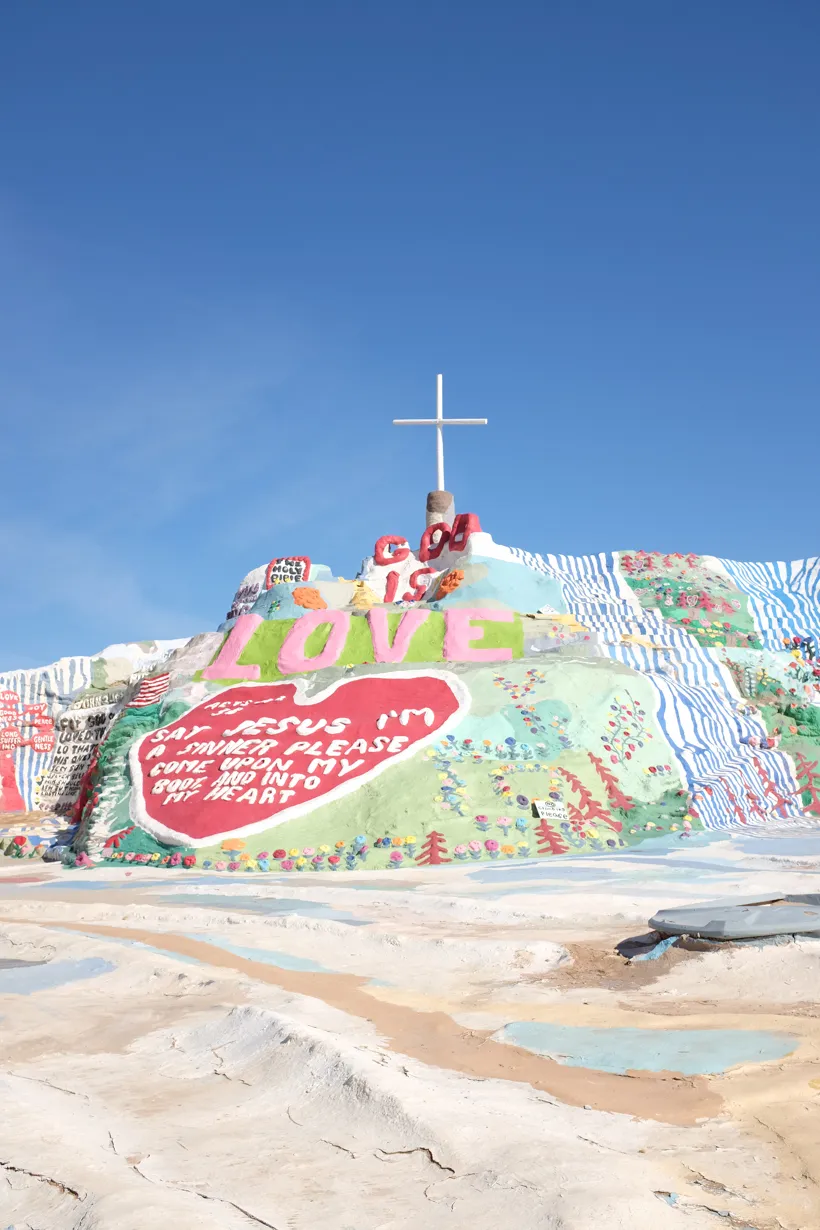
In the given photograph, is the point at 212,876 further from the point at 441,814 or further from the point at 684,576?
the point at 684,576

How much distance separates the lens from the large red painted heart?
12281mm

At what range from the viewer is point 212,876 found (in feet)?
35.7

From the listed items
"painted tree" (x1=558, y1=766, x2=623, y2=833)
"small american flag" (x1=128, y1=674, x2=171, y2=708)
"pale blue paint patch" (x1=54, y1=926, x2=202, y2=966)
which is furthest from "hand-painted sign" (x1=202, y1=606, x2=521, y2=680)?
"pale blue paint patch" (x1=54, y1=926, x2=202, y2=966)

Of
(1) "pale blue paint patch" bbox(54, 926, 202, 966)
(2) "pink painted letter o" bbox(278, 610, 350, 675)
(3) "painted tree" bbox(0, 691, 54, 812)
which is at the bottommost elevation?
(1) "pale blue paint patch" bbox(54, 926, 202, 966)

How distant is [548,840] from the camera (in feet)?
37.9

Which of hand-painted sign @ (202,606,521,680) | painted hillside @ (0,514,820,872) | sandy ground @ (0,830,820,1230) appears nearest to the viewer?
sandy ground @ (0,830,820,1230)

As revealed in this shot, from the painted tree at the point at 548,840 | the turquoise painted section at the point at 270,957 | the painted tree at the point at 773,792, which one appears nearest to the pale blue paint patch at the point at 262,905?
the turquoise painted section at the point at 270,957

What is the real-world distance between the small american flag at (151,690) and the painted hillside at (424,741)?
3 cm

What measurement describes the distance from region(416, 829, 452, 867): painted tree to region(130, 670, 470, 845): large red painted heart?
4.45 ft

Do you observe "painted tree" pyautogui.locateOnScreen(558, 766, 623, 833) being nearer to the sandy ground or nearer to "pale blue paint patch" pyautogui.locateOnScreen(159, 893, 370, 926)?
"pale blue paint patch" pyautogui.locateOnScreen(159, 893, 370, 926)

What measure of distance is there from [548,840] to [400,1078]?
8247 mm

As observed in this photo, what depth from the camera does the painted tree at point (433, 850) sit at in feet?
36.6

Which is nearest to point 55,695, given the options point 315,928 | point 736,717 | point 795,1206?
point 736,717

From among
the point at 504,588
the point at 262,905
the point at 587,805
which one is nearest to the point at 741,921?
the point at 262,905
